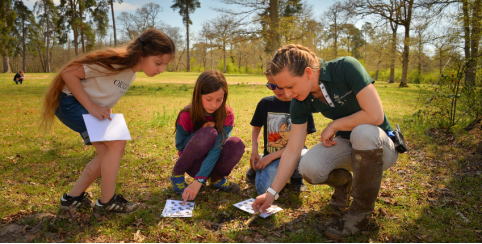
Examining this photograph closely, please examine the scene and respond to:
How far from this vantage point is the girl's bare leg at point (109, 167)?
→ 94.3 inches

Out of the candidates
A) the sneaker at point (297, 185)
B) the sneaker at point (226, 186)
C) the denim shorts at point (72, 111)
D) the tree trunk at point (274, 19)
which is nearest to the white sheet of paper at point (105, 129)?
the denim shorts at point (72, 111)

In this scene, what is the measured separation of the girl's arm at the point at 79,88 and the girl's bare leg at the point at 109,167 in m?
0.26

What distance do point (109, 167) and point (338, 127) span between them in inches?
75.2

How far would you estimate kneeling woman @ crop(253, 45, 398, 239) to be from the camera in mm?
2035

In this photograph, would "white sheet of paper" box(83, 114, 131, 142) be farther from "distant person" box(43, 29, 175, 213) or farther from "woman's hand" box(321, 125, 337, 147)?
"woman's hand" box(321, 125, 337, 147)

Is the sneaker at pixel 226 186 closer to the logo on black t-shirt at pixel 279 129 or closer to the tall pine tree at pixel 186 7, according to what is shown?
the logo on black t-shirt at pixel 279 129

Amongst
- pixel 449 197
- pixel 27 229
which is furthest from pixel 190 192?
pixel 449 197

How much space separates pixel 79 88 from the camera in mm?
2346

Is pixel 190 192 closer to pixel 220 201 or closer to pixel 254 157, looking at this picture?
pixel 220 201

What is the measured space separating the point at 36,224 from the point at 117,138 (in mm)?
914

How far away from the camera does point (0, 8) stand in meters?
26.5

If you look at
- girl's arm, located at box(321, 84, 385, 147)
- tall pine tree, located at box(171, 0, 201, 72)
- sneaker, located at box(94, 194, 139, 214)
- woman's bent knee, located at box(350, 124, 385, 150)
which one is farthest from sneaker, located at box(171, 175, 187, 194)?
tall pine tree, located at box(171, 0, 201, 72)

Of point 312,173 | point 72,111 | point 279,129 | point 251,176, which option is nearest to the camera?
point 312,173

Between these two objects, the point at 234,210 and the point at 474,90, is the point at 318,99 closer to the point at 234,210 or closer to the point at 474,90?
the point at 234,210
